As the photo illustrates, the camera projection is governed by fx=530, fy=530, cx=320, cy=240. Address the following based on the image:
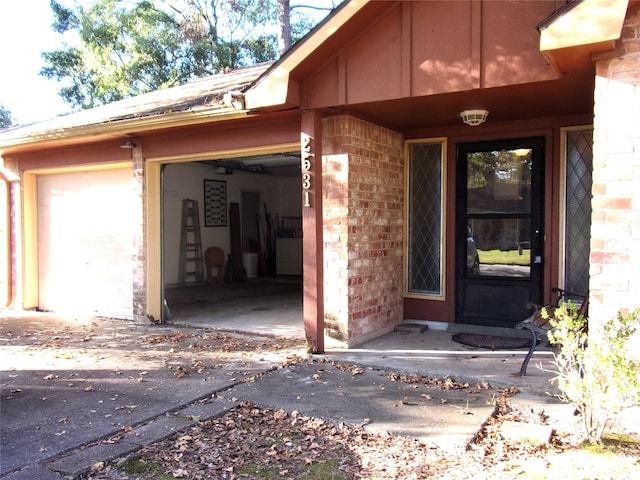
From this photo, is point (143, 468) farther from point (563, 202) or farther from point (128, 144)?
point (128, 144)

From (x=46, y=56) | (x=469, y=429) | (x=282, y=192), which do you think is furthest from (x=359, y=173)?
(x=46, y=56)

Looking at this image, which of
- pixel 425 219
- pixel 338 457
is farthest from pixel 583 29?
pixel 425 219

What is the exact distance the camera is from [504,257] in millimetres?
6461

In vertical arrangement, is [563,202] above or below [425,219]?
above

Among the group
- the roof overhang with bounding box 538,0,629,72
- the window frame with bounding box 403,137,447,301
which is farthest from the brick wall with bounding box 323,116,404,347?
the roof overhang with bounding box 538,0,629,72

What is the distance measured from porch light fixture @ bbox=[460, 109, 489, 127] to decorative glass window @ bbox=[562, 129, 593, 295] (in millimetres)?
1083

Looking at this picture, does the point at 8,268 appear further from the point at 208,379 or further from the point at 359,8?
the point at 359,8

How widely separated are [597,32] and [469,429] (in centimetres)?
283

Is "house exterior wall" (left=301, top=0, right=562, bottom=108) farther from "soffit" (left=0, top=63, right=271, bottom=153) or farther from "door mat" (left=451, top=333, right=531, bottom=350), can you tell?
"door mat" (left=451, top=333, right=531, bottom=350)

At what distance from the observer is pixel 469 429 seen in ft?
12.2

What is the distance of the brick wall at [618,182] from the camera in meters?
3.61

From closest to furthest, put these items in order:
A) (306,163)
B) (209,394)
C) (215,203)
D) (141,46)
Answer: (209,394)
(306,163)
(215,203)
(141,46)

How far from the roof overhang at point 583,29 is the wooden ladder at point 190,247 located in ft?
32.8

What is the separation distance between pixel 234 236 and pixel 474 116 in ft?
30.3
